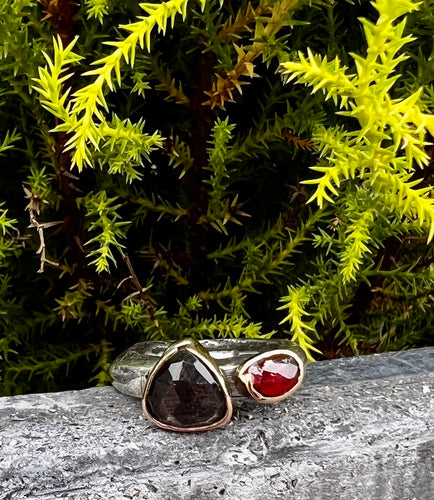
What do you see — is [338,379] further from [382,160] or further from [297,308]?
[382,160]

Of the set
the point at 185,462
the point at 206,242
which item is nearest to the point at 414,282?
the point at 206,242

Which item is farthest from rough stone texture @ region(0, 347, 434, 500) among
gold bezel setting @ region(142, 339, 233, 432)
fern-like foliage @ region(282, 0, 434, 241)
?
fern-like foliage @ region(282, 0, 434, 241)

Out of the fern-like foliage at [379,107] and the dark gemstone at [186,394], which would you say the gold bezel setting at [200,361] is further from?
the fern-like foliage at [379,107]

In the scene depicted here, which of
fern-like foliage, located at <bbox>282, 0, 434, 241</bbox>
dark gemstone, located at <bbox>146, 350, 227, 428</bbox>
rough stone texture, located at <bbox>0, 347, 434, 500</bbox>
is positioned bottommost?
rough stone texture, located at <bbox>0, 347, 434, 500</bbox>

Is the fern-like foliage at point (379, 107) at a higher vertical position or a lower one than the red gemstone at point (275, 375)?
higher

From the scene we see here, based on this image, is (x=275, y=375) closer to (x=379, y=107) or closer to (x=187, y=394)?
(x=187, y=394)

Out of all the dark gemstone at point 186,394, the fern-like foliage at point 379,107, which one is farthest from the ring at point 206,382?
the fern-like foliage at point 379,107

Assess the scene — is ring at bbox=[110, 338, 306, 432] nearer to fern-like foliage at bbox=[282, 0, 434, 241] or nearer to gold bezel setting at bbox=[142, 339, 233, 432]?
gold bezel setting at bbox=[142, 339, 233, 432]
